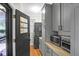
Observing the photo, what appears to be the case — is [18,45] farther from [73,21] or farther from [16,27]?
[73,21]

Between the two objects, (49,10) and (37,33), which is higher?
(49,10)

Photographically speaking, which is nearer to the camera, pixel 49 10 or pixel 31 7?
pixel 49 10

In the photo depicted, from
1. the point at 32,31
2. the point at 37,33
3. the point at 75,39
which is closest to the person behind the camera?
the point at 75,39

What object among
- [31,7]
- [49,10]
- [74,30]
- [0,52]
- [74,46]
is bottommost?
[0,52]

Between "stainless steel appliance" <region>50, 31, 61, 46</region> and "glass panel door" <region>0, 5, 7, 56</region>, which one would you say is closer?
"glass panel door" <region>0, 5, 7, 56</region>

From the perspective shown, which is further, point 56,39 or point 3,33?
point 56,39

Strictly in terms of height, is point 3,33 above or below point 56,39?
above

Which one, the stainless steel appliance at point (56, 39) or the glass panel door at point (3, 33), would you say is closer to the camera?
the glass panel door at point (3, 33)

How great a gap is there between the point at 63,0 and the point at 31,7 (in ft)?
19.1

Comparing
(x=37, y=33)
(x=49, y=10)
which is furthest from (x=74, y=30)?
(x=37, y=33)

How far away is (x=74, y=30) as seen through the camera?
1931 millimetres

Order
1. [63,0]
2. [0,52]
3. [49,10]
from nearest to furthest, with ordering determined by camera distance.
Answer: [63,0]
[0,52]
[49,10]

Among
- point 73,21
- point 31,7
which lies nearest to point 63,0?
point 73,21

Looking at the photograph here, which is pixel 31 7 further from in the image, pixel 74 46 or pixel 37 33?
pixel 74 46
